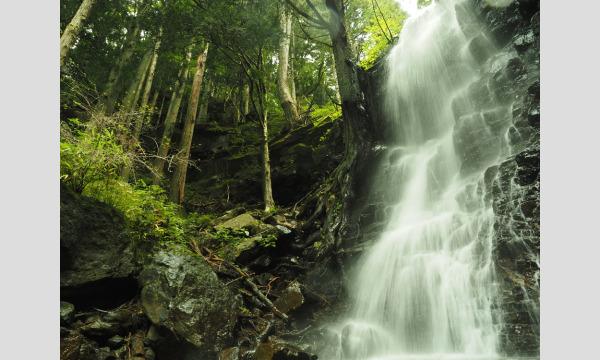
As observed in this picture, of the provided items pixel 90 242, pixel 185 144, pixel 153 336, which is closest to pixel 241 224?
pixel 90 242

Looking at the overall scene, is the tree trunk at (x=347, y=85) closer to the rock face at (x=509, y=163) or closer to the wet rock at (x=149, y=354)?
the rock face at (x=509, y=163)

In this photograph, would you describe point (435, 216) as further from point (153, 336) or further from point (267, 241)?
point (153, 336)

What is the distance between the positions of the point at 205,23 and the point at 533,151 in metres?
8.75

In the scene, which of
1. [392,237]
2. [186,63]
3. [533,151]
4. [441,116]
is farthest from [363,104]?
[186,63]

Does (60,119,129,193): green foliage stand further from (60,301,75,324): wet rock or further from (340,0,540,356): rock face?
(340,0,540,356): rock face

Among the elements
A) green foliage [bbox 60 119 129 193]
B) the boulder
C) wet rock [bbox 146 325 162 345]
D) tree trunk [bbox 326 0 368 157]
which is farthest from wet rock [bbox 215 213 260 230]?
wet rock [bbox 146 325 162 345]

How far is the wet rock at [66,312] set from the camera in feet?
16.0

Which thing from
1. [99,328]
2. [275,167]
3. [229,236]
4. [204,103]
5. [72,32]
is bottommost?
[99,328]

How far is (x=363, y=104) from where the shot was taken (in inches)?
364

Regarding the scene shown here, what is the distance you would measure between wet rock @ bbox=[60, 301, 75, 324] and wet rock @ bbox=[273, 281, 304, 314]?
132 inches

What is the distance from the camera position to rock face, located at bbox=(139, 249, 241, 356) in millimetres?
5270

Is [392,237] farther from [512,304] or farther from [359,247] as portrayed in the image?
[512,304]

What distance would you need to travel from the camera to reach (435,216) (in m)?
6.82

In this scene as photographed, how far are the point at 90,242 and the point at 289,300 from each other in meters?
3.55
